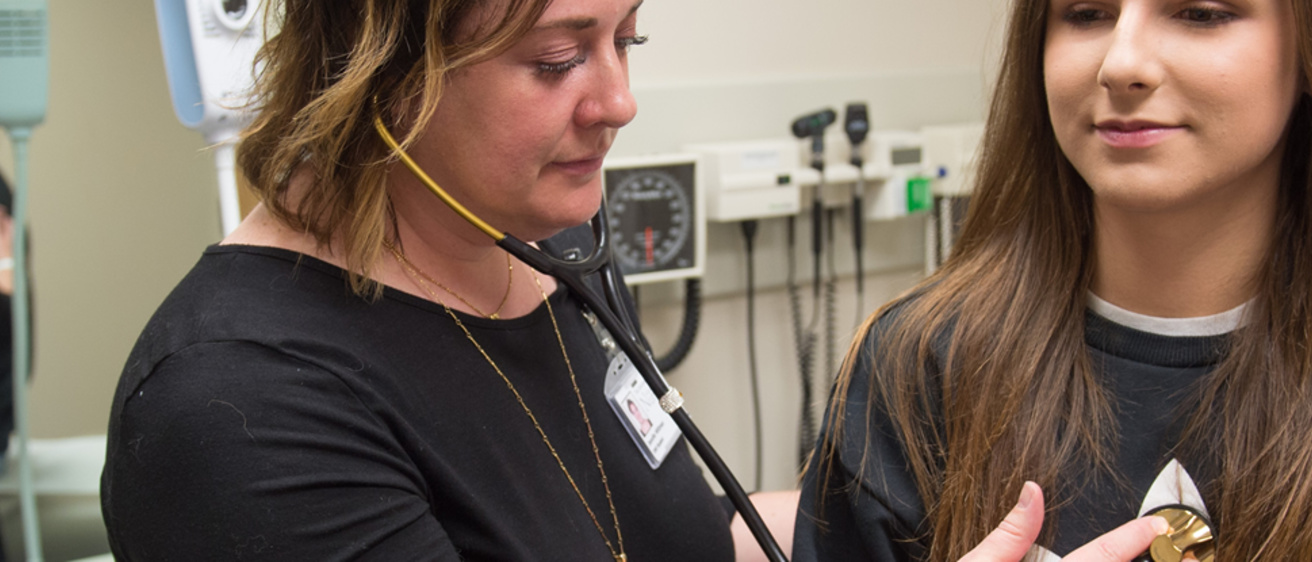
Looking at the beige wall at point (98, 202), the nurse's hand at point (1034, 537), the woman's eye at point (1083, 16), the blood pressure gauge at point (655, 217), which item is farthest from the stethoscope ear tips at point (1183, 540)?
the beige wall at point (98, 202)

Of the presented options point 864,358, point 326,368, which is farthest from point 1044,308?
point 326,368

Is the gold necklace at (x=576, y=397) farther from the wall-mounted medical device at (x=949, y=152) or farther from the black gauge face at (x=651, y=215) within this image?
the wall-mounted medical device at (x=949, y=152)

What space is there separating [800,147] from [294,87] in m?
1.08

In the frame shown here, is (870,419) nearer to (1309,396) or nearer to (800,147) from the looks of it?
(1309,396)

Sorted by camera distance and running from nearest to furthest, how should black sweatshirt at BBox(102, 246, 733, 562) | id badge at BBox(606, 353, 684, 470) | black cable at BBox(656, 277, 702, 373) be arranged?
black sweatshirt at BBox(102, 246, 733, 562)
id badge at BBox(606, 353, 684, 470)
black cable at BBox(656, 277, 702, 373)

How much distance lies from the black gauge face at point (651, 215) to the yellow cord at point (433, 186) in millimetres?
690

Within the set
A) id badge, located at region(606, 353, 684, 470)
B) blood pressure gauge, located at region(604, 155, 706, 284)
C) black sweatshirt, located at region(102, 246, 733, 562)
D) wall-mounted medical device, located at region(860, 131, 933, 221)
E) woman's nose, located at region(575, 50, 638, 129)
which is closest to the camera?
black sweatshirt, located at region(102, 246, 733, 562)

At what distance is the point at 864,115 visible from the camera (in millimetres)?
1774

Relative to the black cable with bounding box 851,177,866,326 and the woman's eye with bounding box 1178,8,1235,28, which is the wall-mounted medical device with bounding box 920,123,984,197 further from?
the woman's eye with bounding box 1178,8,1235,28

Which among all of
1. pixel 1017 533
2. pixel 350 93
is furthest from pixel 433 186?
pixel 1017 533

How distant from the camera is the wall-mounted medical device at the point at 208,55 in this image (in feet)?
3.64

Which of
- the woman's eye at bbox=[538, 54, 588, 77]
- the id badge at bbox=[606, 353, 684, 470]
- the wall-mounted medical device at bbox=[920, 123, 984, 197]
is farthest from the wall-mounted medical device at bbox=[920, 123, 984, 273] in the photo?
the woman's eye at bbox=[538, 54, 588, 77]

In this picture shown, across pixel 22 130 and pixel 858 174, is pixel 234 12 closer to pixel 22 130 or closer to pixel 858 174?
pixel 22 130

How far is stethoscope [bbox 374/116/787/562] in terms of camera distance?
0.89m
